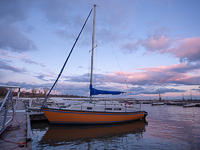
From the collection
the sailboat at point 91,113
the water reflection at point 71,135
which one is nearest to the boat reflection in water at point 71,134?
the water reflection at point 71,135

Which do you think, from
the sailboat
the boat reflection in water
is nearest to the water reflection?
the boat reflection in water

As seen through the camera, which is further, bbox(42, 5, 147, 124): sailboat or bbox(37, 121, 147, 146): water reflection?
bbox(42, 5, 147, 124): sailboat

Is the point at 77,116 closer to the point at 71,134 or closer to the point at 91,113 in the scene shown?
the point at 91,113

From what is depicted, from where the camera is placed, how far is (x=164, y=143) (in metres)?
11.2

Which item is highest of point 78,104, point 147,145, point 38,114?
point 78,104

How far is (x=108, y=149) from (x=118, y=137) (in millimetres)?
3205

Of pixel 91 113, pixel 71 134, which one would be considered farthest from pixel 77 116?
pixel 71 134

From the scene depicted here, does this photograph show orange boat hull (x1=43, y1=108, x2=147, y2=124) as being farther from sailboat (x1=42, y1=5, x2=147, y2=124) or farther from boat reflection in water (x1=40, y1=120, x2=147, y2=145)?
boat reflection in water (x1=40, y1=120, x2=147, y2=145)

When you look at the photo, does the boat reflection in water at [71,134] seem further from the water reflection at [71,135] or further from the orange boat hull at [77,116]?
the orange boat hull at [77,116]

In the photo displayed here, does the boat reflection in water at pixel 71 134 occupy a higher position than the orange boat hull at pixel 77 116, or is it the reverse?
the orange boat hull at pixel 77 116

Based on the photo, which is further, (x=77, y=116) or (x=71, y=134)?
(x=77, y=116)

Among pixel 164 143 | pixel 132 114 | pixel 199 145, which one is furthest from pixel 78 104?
pixel 199 145

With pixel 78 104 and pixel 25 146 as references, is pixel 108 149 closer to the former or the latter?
pixel 25 146

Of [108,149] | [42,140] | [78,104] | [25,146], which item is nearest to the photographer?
[25,146]
